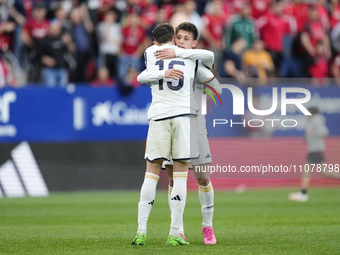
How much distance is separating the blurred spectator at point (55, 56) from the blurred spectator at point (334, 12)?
8165 millimetres

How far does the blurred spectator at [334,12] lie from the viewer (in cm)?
1786

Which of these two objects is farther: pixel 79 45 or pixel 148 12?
pixel 148 12

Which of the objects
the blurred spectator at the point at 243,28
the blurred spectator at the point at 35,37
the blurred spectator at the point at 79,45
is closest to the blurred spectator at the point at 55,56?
the blurred spectator at the point at 35,37

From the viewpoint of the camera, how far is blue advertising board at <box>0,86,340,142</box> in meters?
14.3

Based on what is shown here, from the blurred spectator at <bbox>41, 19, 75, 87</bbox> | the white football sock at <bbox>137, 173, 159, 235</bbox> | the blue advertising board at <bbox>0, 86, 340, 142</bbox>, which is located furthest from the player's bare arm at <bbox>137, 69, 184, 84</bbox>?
the blurred spectator at <bbox>41, 19, 75, 87</bbox>

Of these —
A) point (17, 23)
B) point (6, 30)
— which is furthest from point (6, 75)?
point (17, 23)

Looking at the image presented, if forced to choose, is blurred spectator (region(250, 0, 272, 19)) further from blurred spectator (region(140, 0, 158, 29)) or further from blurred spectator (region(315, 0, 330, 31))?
blurred spectator (region(140, 0, 158, 29))

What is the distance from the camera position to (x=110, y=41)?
16016 mm

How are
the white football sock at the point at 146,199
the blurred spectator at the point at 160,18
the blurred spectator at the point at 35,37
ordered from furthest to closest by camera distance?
the blurred spectator at the point at 160,18 → the blurred spectator at the point at 35,37 → the white football sock at the point at 146,199

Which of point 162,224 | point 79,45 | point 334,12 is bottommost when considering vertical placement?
point 162,224

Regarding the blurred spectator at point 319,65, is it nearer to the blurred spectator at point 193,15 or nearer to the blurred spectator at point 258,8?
the blurred spectator at point 258,8

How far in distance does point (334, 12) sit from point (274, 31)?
2436 mm

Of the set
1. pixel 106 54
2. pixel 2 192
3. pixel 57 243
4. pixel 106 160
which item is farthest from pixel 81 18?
pixel 57 243

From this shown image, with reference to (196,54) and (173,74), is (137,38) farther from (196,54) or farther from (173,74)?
(173,74)
